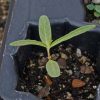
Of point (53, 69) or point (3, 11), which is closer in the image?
point (53, 69)

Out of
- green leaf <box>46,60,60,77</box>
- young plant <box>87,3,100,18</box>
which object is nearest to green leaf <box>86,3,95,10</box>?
young plant <box>87,3,100,18</box>

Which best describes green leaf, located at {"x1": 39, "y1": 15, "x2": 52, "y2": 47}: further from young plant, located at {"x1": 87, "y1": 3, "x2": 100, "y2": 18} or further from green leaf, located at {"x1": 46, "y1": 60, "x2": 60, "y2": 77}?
young plant, located at {"x1": 87, "y1": 3, "x2": 100, "y2": 18}

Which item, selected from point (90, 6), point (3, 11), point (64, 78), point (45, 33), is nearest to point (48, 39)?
point (45, 33)

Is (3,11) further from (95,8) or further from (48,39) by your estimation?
(48,39)

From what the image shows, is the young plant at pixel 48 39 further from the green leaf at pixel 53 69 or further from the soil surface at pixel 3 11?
the soil surface at pixel 3 11

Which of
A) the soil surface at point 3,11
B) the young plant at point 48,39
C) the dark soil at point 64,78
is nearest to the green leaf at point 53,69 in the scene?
the young plant at point 48,39

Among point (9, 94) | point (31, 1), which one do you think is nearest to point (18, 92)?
point (9, 94)
